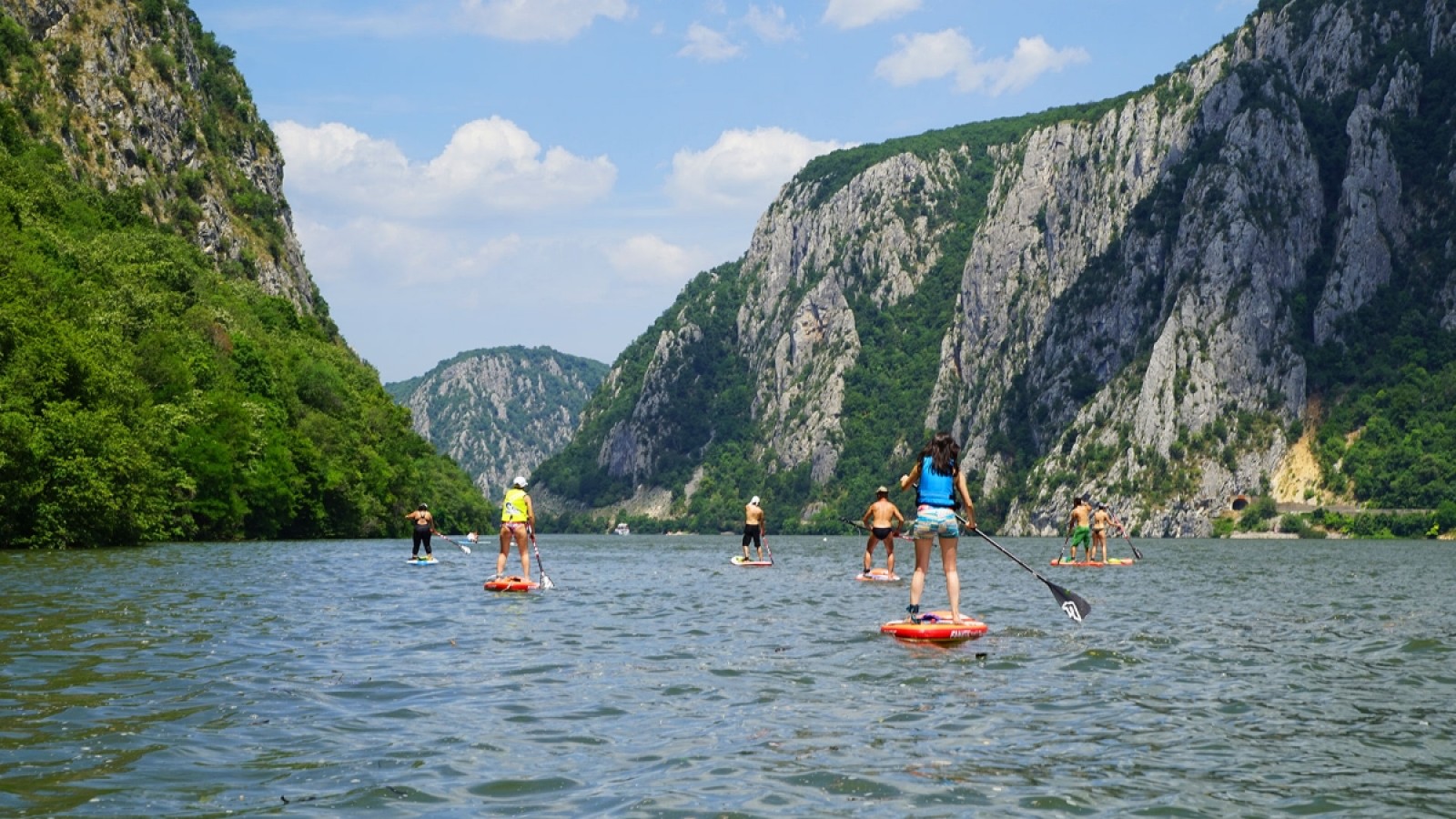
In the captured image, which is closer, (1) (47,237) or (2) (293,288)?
(1) (47,237)

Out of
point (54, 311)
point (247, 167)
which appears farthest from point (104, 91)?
point (54, 311)

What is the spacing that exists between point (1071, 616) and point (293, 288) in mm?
150944

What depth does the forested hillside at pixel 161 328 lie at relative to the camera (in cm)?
5912

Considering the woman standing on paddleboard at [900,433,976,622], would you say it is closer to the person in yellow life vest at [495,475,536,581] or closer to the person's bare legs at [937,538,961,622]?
the person's bare legs at [937,538,961,622]

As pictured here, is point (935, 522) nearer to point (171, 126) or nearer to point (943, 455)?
point (943, 455)

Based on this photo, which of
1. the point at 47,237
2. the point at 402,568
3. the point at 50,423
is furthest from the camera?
the point at 47,237

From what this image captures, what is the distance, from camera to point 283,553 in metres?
63.5

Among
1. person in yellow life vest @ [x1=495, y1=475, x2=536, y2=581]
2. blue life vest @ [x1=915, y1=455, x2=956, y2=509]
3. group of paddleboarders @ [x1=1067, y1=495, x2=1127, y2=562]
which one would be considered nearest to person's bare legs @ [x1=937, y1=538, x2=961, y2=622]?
blue life vest @ [x1=915, y1=455, x2=956, y2=509]

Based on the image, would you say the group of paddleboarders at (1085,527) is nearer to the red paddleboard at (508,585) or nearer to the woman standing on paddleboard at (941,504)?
the red paddleboard at (508,585)

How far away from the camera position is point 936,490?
23.4 m

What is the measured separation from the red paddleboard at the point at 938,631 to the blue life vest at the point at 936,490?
6.68 ft

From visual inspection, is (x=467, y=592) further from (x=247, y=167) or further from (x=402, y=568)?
(x=247, y=167)

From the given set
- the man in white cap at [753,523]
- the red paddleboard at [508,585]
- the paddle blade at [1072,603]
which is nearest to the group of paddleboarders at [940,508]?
the paddle blade at [1072,603]

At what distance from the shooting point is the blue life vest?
23.4m
